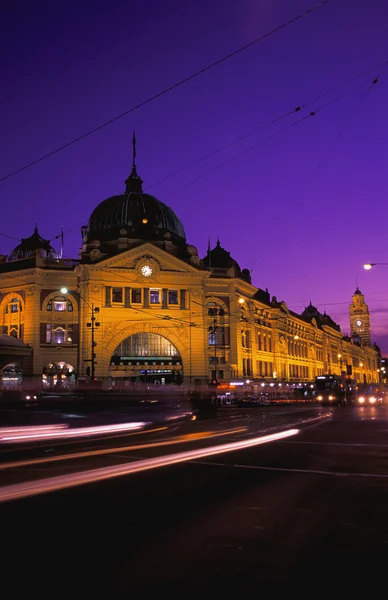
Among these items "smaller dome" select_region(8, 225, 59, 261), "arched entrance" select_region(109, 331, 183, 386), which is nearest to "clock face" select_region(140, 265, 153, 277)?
"arched entrance" select_region(109, 331, 183, 386)

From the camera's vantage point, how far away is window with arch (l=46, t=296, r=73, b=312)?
65.2m

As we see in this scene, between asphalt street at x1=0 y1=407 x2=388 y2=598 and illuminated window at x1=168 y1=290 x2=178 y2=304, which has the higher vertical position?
illuminated window at x1=168 y1=290 x2=178 y2=304

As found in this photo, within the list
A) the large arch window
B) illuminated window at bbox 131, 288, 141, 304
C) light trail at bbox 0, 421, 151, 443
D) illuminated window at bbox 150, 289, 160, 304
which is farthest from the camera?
illuminated window at bbox 150, 289, 160, 304

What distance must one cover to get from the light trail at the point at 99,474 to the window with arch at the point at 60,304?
53.2 m

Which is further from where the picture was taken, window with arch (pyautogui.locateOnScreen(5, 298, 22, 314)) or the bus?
window with arch (pyautogui.locateOnScreen(5, 298, 22, 314))

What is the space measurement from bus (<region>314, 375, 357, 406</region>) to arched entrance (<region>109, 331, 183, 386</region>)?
53.4 ft

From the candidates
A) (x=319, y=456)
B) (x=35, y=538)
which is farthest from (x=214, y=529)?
(x=319, y=456)

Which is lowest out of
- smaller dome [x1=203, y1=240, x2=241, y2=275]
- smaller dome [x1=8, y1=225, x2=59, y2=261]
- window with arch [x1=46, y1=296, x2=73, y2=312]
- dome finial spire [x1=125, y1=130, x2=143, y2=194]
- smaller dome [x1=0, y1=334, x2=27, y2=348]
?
smaller dome [x1=0, y1=334, x2=27, y2=348]

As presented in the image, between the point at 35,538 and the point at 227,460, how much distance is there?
6649 millimetres

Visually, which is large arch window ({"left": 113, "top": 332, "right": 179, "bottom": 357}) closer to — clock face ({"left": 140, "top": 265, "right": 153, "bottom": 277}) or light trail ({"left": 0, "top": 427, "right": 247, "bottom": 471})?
clock face ({"left": 140, "top": 265, "right": 153, "bottom": 277})

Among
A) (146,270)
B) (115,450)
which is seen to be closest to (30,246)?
(146,270)

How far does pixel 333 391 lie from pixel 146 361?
22.1 metres

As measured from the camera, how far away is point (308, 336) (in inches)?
4178

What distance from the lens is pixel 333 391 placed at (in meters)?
52.8
